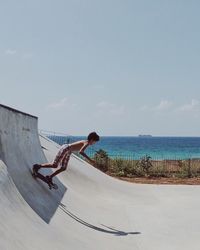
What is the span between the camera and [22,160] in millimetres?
8320

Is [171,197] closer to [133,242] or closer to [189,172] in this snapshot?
[133,242]

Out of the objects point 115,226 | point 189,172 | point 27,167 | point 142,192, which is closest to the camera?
point 115,226

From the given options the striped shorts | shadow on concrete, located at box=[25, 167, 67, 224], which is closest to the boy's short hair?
the striped shorts

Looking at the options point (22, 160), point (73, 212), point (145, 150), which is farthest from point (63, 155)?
point (145, 150)

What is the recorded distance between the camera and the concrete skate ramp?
694 centimetres

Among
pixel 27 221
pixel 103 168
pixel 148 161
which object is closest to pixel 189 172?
pixel 148 161

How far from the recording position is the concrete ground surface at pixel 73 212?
5.12m

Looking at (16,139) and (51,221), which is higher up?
(16,139)

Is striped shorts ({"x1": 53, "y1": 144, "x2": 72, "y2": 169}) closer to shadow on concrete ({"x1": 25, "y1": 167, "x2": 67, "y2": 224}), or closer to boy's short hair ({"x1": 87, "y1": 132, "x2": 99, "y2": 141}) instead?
shadow on concrete ({"x1": 25, "y1": 167, "x2": 67, "y2": 224})

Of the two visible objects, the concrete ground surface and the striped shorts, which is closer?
the concrete ground surface

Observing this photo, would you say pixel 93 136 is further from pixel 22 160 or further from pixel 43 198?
pixel 22 160

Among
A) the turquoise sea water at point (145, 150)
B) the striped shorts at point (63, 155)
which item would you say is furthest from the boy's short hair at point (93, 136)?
the turquoise sea water at point (145, 150)

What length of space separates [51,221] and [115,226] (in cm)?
180

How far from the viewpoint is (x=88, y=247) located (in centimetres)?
580
